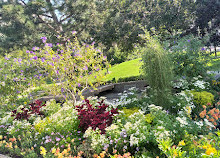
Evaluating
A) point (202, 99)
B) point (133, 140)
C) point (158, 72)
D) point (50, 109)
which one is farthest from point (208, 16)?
point (133, 140)

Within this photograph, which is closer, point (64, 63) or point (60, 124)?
point (60, 124)

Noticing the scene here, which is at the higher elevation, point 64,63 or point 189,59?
point 64,63

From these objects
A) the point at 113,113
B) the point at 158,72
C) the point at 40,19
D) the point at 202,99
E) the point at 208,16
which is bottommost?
the point at 202,99

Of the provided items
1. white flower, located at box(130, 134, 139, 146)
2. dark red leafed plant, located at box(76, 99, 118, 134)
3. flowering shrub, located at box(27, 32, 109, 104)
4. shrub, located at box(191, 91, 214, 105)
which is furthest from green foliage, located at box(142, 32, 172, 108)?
white flower, located at box(130, 134, 139, 146)

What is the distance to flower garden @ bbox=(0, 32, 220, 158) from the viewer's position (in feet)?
8.67

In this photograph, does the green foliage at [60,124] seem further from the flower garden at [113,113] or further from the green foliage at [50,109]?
the green foliage at [50,109]

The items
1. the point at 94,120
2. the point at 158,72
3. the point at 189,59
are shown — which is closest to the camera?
the point at 94,120

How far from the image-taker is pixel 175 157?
1.93 meters

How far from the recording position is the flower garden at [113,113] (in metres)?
2.64

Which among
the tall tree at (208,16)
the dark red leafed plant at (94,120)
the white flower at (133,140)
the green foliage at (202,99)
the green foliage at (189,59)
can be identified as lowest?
the green foliage at (202,99)

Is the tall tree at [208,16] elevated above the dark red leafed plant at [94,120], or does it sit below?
above

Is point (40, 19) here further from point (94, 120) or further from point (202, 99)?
point (202, 99)

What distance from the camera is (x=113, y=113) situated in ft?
11.1

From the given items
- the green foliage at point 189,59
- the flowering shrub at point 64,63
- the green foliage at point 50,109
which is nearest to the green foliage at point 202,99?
the green foliage at point 189,59
